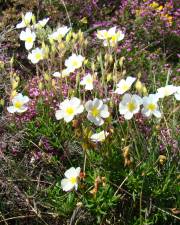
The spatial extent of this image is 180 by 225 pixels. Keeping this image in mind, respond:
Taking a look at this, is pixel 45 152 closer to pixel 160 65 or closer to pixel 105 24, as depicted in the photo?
pixel 160 65

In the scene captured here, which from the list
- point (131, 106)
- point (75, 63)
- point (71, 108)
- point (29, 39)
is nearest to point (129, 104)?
point (131, 106)

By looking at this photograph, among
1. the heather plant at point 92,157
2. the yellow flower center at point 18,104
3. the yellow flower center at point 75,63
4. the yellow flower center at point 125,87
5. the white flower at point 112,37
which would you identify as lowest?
the heather plant at point 92,157

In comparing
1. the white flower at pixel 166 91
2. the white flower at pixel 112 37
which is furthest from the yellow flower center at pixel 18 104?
the white flower at pixel 166 91

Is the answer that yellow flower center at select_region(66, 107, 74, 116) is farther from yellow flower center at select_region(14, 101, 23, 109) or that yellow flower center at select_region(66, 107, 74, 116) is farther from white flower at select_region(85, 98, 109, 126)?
yellow flower center at select_region(14, 101, 23, 109)

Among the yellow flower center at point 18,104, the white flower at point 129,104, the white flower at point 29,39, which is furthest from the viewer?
the white flower at point 29,39

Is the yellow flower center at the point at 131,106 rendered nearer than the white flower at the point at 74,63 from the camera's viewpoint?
Yes

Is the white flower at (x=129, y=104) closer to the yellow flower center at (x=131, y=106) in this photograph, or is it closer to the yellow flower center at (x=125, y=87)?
the yellow flower center at (x=131, y=106)

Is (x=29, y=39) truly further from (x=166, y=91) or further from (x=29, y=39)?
(x=166, y=91)
